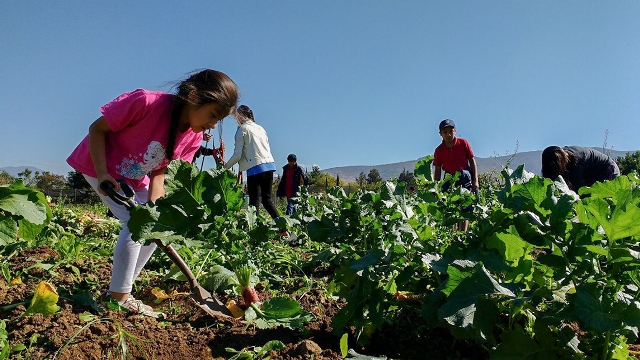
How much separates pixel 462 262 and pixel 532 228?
11.2 inches

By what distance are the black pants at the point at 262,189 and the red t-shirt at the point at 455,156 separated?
2213 mm

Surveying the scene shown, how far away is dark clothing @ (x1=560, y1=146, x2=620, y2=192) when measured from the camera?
4.66 metres

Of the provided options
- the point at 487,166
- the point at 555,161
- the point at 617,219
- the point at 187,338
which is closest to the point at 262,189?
the point at 555,161

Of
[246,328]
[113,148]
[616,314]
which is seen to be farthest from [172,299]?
[616,314]

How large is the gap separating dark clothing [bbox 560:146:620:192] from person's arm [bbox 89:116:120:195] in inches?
158

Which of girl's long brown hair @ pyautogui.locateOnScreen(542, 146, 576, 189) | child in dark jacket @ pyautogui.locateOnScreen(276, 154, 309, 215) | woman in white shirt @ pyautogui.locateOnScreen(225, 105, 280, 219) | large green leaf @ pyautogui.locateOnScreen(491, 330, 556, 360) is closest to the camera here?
large green leaf @ pyautogui.locateOnScreen(491, 330, 556, 360)

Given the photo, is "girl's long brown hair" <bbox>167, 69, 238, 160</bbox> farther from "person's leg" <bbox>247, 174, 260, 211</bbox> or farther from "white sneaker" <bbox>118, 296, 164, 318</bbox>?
"person's leg" <bbox>247, 174, 260, 211</bbox>

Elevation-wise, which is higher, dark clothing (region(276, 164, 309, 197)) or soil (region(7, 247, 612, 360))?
soil (region(7, 247, 612, 360))

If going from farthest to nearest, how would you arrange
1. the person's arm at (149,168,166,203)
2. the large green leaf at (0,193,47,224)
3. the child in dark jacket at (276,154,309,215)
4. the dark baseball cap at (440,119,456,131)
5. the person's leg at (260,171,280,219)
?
the child in dark jacket at (276,154,309,215) < the person's leg at (260,171,280,219) < the dark baseball cap at (440,119,456,131) < the person's arm at (149,168,166,203) < the large green leaf at (0,193,47,224)

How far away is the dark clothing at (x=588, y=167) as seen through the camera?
4.66 metres

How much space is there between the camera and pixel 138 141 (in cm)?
261

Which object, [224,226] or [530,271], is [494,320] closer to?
[530,271]

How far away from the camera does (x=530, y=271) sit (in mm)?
1324

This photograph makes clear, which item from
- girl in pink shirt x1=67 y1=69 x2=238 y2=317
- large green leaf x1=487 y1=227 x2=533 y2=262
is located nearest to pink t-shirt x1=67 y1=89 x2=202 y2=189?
girl in pink shirt x1=67 y1=69 x2=238 y2=317
